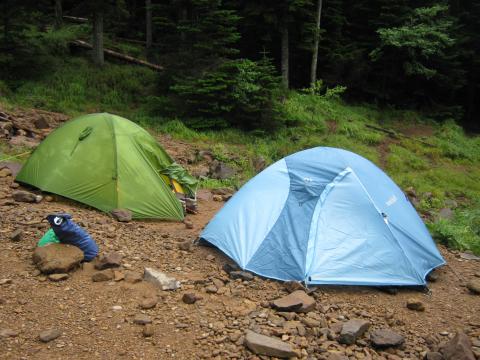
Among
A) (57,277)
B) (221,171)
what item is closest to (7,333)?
(57,277)

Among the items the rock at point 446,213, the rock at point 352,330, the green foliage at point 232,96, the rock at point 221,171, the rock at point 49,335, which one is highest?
the green foliage at point 232,96

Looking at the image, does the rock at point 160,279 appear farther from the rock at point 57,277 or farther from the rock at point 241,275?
the rock at point 57,277

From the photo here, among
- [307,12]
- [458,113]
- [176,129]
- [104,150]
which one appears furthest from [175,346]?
[458,113]

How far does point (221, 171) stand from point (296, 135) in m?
5.29

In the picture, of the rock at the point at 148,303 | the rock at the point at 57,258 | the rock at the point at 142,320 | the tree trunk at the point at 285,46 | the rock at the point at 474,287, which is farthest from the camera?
the tree trunk at the point at 285,46

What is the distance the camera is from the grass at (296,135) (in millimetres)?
13375

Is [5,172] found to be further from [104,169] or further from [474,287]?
[474,287]

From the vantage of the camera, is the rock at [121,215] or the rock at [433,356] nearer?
the rock at [433,356]

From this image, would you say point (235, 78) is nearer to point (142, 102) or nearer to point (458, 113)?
point (142, 102)

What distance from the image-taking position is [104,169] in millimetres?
6996

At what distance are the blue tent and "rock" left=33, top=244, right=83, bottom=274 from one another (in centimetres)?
175

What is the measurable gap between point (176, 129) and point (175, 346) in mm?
10930

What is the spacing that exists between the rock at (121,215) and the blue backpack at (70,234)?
1422 mm

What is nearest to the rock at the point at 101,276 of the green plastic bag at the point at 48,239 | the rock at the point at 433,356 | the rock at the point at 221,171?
the green plastic bag at the point at 48,239
